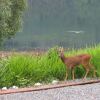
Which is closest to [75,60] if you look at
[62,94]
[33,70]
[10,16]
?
[33,70]

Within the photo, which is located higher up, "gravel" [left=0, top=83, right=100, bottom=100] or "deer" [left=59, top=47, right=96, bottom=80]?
"deer" [left=59, top=47, right=96, bottom=80]

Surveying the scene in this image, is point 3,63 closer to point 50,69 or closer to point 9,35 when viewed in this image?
point 50,69

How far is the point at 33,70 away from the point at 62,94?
5.78 feet

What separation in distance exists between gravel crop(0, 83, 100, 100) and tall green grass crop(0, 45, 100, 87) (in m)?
1.23

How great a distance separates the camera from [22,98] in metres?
6.82

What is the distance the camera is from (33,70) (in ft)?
28.5

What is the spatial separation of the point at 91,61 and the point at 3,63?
1.66 m

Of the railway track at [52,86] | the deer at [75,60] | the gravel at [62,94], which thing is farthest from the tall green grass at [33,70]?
the gravel at [62,94]

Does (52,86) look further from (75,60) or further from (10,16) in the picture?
(10,16)

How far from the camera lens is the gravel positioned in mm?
6824

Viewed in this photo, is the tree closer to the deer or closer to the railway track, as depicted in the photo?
the deer

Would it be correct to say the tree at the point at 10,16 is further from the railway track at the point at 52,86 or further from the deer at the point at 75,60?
the railway track at the point at 52,86

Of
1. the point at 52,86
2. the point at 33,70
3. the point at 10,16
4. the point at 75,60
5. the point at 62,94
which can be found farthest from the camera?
the point at 10,16

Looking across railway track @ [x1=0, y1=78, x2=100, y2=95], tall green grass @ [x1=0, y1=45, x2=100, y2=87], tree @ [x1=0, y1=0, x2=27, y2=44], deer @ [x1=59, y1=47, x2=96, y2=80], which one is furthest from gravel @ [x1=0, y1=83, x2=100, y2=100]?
tree @ [x1=0, y1=0, x2=27, y2=44]
